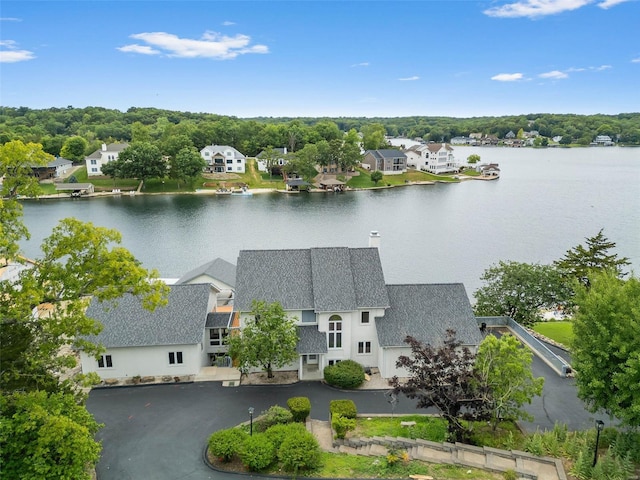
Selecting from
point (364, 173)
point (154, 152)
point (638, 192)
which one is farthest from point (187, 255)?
point (638, 192)

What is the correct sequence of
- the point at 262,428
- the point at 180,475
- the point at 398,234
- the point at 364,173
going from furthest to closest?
1. the point at 364,173
2. the point at 398,234
3. the point at 262,428
4. the point at 180,475

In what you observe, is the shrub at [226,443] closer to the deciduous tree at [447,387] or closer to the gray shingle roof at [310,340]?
the deciduous tree at [447,387]

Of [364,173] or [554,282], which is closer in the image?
[554,282]

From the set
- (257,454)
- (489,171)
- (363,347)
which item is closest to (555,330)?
(363,347)

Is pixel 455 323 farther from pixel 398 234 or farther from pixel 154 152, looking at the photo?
pixel 154 152

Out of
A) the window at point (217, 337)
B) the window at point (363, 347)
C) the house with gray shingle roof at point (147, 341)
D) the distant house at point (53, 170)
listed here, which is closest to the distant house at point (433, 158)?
the distant house at point (53, 170)

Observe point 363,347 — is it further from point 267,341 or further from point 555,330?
point 555,330

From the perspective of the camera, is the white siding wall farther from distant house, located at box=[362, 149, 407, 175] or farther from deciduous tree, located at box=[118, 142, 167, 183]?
distant house, located at box=[362, 149, 407, 175]
